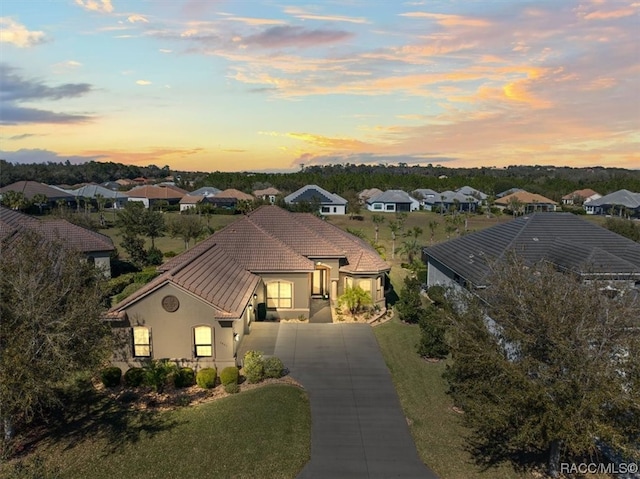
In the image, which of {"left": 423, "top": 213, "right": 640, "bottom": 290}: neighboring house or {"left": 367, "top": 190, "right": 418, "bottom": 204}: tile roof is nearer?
{"left": 423, "top": 213, "right": 640, "bottom": 290}: neighboring house

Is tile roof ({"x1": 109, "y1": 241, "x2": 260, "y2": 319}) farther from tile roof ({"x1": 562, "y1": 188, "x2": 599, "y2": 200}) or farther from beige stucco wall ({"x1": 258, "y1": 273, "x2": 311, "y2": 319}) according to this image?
tile roof ({"x1": 562, "y1": 188, "x2": 599, "y2": 200})

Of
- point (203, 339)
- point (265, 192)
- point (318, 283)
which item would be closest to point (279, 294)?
point (318, 283)

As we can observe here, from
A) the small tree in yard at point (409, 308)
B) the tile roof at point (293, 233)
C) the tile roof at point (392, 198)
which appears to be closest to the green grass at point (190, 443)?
the small tree in yard at point (409, 308)

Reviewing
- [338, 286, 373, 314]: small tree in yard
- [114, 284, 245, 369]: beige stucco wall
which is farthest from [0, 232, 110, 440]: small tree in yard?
[338, 286, 373, 314]: small tree in yard

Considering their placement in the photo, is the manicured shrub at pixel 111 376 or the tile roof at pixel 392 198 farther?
the tile roof at pixel 392 198

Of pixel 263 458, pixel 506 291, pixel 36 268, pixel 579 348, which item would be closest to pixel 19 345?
pixel 36 268

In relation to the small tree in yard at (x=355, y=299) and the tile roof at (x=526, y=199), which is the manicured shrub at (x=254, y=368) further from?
the tile roof at (x=526, y=199)
